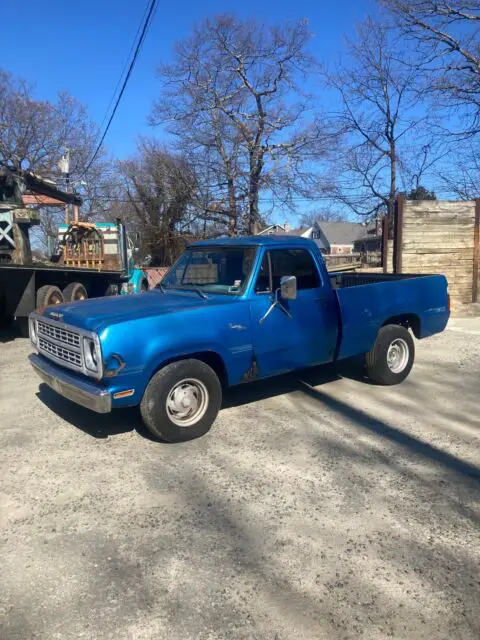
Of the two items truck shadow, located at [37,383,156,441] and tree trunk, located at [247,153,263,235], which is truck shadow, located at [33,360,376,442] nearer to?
truck shadow, located at [37,383,156,441]

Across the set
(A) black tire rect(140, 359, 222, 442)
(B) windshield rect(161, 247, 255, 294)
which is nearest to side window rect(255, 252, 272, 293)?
(B) windshield rect(161, 247, 255, 294)

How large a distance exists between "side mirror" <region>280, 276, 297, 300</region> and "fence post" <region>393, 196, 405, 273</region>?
7.98 metres

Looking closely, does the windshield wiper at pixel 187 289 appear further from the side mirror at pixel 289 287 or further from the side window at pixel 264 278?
the side mirror at pixel 289 287

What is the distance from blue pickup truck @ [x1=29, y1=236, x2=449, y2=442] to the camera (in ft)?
13.7

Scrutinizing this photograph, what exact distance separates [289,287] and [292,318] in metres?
0.50

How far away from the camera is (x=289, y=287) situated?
15.8ft

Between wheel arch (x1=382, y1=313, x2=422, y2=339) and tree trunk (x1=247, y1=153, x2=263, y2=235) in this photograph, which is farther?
tree trunk (x1=247, y1=153, x2=263, y2=235)

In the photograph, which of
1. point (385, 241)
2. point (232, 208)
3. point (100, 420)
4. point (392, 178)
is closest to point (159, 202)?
point (232, 208)

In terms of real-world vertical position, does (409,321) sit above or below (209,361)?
above

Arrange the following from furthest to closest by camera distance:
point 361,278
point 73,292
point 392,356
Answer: point 73,292 < point 361,278 < point 392,356

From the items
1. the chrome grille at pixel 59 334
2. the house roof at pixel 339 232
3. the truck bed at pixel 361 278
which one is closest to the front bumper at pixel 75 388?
the chrome grille at pixel 59 334

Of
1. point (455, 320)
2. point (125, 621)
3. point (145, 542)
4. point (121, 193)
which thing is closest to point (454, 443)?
point (145, 542)

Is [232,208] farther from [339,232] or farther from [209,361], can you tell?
[339,232]

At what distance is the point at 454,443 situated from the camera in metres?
4.59
